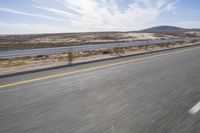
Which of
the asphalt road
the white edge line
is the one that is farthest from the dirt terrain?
the white edge line

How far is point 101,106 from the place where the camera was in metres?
4.05

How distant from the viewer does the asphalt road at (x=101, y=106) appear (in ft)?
10.4

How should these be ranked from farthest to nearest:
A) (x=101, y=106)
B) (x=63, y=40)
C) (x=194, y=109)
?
(x=63, y=40) → (x=101, y=106) → (x=194, y=109)

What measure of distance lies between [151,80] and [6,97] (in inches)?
189

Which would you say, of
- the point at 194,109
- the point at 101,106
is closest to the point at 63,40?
the point at 101,106

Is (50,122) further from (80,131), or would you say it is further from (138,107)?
(138,107)

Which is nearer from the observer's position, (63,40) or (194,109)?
(194,109)

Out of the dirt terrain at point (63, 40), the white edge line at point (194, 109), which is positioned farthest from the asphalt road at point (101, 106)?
the dirt terrain at point (63, 40)

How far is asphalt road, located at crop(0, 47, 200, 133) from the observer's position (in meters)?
3.17

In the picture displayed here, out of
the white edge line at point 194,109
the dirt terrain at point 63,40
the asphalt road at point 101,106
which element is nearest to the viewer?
the asphalt road at point 101,106

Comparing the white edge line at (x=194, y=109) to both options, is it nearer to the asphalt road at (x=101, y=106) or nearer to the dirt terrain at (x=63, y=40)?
the asphalt road at (x=101, y=106)

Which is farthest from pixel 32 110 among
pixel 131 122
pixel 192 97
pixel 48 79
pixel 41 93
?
pixel 192 97

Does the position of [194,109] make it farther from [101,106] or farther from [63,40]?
[63,40]

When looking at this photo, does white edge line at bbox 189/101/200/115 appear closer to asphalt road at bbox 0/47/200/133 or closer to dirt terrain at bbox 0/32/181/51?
asphalt road at bbox 0/47/200/133
